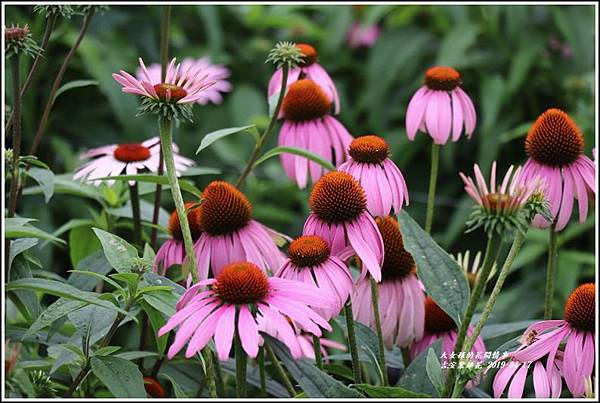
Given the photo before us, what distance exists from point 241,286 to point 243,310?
0.5 inches

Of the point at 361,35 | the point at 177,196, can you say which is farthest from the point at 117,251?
the point at 361,35

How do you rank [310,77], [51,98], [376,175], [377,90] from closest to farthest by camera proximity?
1. [376,175]
2. [51,98]
3. [310,77]
4. [377,90]

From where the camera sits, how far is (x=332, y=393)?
1.55 ft

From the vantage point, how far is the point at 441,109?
71 centimetres

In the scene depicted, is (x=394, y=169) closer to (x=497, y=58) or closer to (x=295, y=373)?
(x=295, y=373)

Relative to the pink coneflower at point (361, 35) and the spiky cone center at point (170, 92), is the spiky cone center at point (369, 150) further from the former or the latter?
the pink coneflower at point (361, 35)

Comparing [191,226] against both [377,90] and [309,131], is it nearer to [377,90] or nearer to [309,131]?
[309,131]

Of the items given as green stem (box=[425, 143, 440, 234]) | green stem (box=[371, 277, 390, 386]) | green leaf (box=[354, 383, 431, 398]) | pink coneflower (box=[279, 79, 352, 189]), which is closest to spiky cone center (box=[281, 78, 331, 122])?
pink coneflower (box=[279, 79, 352, 189])

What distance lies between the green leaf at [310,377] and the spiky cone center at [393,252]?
0.56 feet

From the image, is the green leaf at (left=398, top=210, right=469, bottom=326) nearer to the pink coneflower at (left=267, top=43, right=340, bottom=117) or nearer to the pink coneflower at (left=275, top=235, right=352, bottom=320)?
the pink coneflower at (left=275, top=235, right=352, bottom=320)

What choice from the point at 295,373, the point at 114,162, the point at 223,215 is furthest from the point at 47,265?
the point at 295,373

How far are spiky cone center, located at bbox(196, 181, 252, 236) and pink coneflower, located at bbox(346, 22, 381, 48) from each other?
1649 mm

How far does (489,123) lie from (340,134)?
1.07m

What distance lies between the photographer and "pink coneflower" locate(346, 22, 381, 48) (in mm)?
2232
